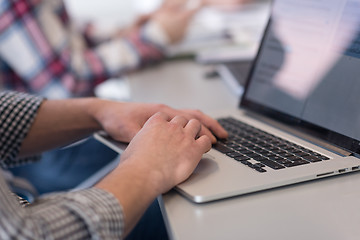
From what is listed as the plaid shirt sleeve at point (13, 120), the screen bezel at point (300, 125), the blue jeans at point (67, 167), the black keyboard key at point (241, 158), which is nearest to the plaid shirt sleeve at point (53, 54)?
the blue jeans at point (67, 167)

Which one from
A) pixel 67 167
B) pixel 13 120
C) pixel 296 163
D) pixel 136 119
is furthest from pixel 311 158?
pixel 67 167

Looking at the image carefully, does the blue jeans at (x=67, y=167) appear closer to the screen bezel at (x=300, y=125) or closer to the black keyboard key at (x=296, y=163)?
the screen bezel at (x=300, y=125)

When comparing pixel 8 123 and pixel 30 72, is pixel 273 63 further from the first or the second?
pixel 30 72

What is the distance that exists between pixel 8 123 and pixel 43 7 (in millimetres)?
579

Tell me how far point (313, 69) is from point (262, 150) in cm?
19

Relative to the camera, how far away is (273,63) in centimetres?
86

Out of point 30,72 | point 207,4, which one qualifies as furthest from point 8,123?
point 207,4

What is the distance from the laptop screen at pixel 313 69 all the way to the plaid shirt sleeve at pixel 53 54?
0.59m

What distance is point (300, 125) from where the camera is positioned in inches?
29.8

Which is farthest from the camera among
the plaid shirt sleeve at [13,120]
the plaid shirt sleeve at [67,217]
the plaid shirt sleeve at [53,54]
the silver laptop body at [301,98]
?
the plaid shirt sleeve at [53,54]

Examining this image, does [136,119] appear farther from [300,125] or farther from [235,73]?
[235,73]

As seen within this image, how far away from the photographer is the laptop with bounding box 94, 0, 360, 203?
59cm

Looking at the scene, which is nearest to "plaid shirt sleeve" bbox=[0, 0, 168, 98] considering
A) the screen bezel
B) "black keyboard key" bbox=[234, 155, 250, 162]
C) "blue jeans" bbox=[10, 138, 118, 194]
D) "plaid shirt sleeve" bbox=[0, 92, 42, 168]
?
"blue jeans" bbox=[10, 138, 118, 194]

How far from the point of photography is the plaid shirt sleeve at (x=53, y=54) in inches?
48.9
